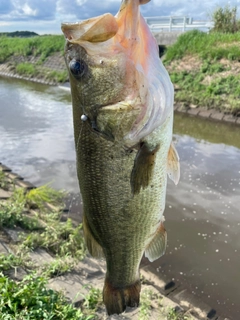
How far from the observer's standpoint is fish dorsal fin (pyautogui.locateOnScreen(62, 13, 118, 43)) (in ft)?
5.04

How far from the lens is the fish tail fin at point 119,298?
214 cm

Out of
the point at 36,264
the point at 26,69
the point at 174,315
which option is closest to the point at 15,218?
the point at 36,264

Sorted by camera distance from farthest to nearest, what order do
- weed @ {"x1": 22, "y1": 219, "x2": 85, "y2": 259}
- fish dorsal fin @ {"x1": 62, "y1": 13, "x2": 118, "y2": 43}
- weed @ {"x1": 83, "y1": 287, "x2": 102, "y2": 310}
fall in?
1. weed @ {"x1": 22, "y1": 219, "x2": 85, "y2": 259}
2. weed @ {"x1": 83, "y1": 287, "x2": 102, "y2": 310}
3. fish dorsal fin @ {"x1": 62, "y1": 13, "x2": 118, "y2": 43}

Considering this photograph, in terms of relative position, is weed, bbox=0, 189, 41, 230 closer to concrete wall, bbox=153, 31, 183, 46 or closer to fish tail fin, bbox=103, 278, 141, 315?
fish tail fin, bbox=103, 278, 141, 315

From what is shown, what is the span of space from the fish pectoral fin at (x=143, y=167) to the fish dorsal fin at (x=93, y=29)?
0.57m

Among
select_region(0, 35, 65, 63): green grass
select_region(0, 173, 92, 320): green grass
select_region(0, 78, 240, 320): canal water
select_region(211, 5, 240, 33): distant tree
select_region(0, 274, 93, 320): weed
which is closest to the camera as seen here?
select_region(0, 274, 93, 320): weed

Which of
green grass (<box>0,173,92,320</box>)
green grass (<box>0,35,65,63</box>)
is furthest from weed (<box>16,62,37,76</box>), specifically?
green grass (<box>0,173,92,320</box>)

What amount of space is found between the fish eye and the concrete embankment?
2.84m

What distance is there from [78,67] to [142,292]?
3.37 meters

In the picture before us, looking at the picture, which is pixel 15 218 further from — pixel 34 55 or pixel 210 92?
pixel 34 55

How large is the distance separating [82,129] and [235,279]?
434 cm

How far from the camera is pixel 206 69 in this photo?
52.6ft

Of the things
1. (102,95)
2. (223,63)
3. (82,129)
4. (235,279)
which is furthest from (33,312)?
(223,63)

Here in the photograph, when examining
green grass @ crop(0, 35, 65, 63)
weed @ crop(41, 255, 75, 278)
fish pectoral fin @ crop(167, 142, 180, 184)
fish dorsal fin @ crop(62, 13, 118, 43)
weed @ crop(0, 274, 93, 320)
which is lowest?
weed @ crop(41, 255, 75, 278)
